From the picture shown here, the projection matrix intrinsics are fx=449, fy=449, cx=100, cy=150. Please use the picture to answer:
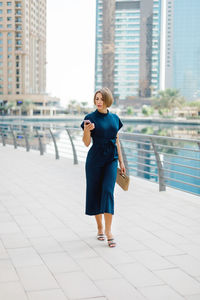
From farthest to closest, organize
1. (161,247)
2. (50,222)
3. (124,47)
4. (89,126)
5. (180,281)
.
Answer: (124,47) → (50,222) → (161,247) → (89,126) → (180,281)

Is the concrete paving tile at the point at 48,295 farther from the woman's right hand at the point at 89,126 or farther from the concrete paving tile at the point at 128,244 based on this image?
the woman's right hand at the point at 89,126

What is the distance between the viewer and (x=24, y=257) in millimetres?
4012

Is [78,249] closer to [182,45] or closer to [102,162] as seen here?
[102,162]

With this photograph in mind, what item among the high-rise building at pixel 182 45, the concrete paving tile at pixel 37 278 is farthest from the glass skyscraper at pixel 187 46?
the concrete paving tile at pixel 37 278

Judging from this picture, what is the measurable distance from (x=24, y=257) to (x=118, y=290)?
1.13 metres

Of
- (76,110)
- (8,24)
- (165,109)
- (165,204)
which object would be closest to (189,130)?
(165,109)

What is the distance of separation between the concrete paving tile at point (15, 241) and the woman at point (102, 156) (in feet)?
2.36

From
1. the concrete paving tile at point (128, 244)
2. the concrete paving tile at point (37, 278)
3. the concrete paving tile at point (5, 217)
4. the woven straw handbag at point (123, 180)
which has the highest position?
the woven straw handbag at point (123, 180)

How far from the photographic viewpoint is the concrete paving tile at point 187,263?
3.70 m

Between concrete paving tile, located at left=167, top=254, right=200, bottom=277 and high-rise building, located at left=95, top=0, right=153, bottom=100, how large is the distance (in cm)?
16290

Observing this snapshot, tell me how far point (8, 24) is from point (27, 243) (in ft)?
428

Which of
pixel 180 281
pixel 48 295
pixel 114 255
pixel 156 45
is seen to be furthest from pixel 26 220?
pixel 156 45

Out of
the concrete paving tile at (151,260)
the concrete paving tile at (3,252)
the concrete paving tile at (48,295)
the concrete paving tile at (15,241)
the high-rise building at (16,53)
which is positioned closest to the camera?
the concrete paving tile at (48,295)

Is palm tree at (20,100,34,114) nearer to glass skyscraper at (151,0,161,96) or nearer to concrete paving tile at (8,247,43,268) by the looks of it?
glass skyscraper at (151,0,161,96)
